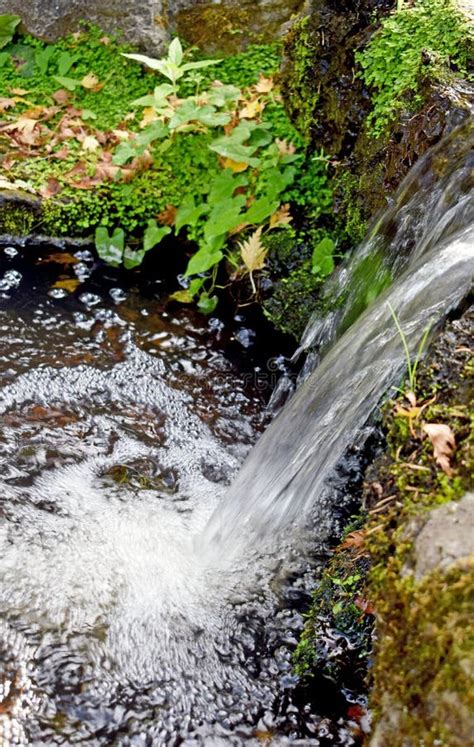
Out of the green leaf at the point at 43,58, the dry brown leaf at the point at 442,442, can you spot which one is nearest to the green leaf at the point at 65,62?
the green leaf at the point at 43,58

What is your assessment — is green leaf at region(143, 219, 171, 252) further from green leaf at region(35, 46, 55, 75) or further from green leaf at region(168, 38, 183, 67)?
green leaf at region(35, 46, 55, 75)

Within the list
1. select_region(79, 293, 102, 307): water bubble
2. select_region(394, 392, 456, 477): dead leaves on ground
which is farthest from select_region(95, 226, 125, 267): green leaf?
select_region(394, 392, 456, 477): dead leaves on ground

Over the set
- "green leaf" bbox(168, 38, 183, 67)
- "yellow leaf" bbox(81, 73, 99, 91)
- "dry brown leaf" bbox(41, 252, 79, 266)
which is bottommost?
"dry brown leaf" bbox(41, 252, 79, 266)

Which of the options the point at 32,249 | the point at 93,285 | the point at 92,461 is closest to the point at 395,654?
the point at 92,461

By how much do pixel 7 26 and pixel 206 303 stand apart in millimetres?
3465

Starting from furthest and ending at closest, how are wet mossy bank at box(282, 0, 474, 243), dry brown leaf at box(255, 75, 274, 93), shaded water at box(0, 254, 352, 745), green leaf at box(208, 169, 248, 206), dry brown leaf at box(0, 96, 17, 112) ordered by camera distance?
dry brown leaf at box(0, 96, 17, 112) → dry brown leaf at box(255, 75, 274, 93) → green leaf at box(208, 169, 248, 206) → wet mossy bank at box(282, 0, 474, 243) → shaded water at box(0, 254, 352, 745)

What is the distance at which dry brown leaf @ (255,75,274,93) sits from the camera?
5570 mm

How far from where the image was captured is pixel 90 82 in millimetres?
6074

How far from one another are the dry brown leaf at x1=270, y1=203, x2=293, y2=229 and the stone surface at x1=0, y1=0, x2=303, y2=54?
2016mm

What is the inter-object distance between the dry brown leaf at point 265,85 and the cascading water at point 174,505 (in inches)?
78.7

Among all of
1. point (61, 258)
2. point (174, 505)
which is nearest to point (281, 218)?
point (61, 258)

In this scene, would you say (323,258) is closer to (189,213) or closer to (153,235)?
(189,213)

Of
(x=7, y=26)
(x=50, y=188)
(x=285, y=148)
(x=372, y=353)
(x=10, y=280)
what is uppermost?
(x=372, y=353)

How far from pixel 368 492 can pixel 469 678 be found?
64cm
